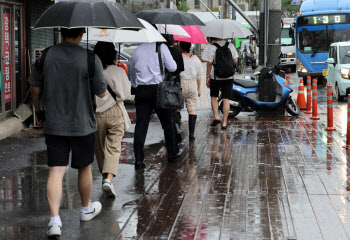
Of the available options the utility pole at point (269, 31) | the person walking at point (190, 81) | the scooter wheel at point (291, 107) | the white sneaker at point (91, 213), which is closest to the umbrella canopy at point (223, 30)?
the person walking at point (190, 81)

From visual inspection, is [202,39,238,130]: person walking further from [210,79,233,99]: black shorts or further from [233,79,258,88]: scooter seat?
[233,79,258,88]: scooter seat

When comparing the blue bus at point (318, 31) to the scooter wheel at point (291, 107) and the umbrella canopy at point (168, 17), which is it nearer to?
the scooter wheel at point (291, 107)

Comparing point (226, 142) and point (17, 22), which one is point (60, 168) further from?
point (17, 22)

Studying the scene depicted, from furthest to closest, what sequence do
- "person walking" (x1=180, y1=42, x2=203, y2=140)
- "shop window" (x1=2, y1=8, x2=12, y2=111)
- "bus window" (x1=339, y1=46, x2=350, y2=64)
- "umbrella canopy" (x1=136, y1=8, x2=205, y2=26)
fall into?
1. "bus window" (x1=339, y1=46, x2=350, y2=64)
2. "shop window" (x1=2, y1=8, x2=12, y2=111)
3. "person walking" (x1=180, y1=42, x2=203, y2=140)
4. "umbrella canopy" (x1=136, y1=8, x2=205, y2=26)

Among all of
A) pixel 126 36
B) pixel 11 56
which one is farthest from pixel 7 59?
pixel 126 36

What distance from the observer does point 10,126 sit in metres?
12.8

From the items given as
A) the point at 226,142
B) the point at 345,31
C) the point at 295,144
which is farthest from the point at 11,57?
the point at 345,31

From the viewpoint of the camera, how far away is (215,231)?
627 cm

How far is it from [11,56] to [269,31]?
281 inches

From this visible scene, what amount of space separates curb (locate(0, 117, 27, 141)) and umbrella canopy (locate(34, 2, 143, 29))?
19.2 ft

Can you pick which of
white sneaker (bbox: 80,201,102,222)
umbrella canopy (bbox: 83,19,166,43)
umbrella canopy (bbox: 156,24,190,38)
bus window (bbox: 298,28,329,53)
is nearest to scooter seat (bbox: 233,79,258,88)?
umbrella canopy (bbox: 156,24,190,38)

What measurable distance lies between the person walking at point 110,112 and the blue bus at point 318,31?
23.6m

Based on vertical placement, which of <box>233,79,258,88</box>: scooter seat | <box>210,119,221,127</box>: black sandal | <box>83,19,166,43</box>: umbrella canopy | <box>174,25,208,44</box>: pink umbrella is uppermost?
<box>174,25,208,44</box>: pink umbrella

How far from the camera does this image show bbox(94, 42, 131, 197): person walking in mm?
7641
